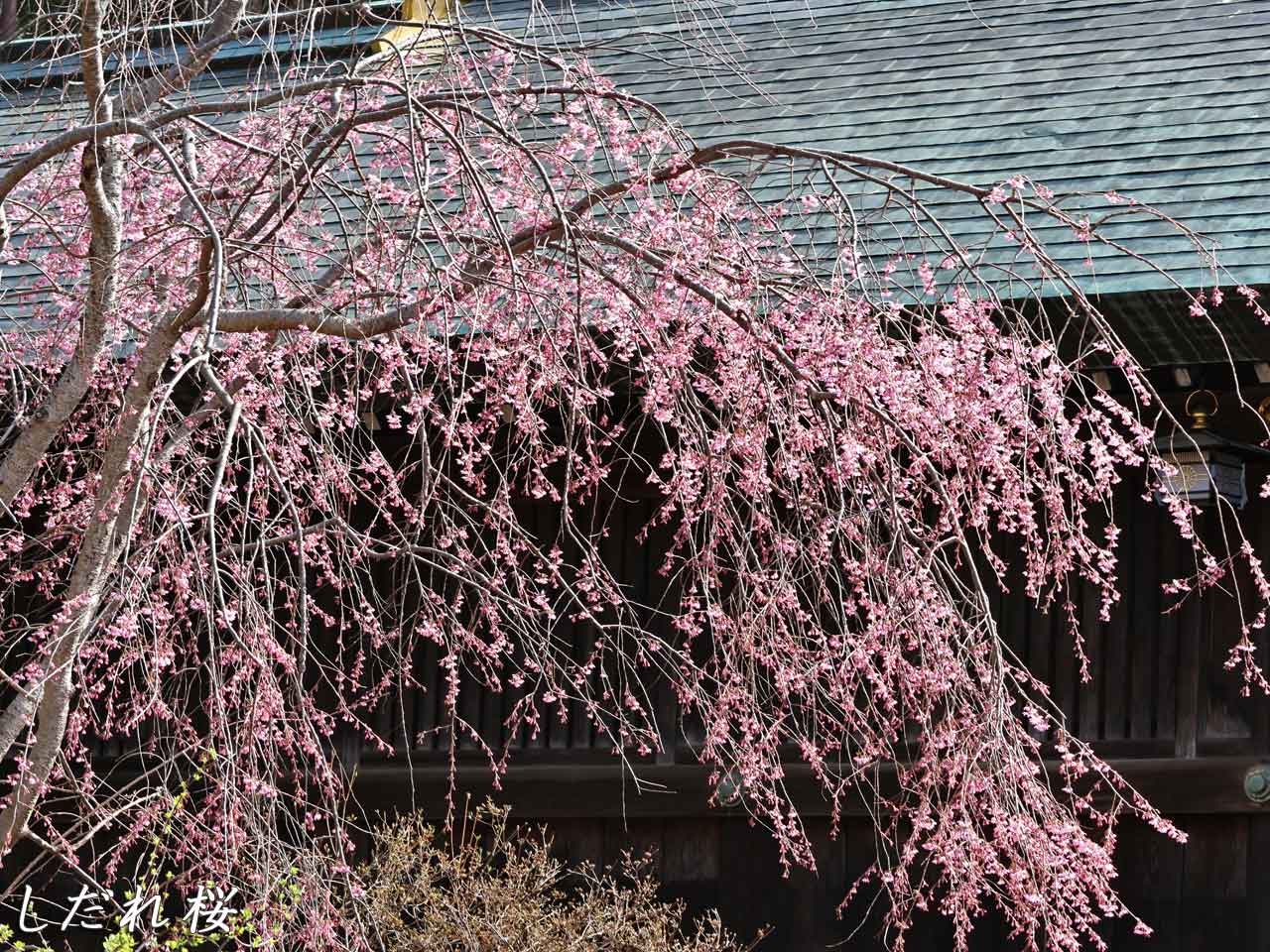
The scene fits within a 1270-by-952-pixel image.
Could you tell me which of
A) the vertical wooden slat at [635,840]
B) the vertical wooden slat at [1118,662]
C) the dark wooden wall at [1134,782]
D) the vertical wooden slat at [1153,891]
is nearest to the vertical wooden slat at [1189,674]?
the dark wooden wall at [1134,782]

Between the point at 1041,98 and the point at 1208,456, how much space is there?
2448 millimetres

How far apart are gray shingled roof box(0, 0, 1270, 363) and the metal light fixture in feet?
0.76

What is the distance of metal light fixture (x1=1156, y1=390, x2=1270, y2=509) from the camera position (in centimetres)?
565

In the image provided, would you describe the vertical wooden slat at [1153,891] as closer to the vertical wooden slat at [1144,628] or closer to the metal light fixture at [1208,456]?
the vertical wooden slat at [1144,628]

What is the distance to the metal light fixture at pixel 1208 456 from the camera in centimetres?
565

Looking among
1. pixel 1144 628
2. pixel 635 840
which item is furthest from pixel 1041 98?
pixel 635 840

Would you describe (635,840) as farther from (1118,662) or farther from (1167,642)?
(1167,642)

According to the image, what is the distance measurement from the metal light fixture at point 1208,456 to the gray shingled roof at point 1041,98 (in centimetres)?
23

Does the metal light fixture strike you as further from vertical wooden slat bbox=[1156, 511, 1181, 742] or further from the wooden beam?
the wooden beam

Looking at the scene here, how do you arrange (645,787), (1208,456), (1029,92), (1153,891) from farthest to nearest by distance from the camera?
(1029,92) < (645,787) < (1153,891) < (1208,456)

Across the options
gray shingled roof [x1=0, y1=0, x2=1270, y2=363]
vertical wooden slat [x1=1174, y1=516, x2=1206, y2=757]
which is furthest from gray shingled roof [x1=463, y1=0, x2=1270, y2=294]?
vertical wooden slat [x1=1174, y1=516, x2=1206, y2=757]

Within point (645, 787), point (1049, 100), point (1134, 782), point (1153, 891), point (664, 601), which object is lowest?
point (1153, 891)

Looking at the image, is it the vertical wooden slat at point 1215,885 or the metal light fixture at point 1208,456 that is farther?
the vertical wooden slat at point 1215,885

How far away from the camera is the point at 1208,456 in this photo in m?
5.75
